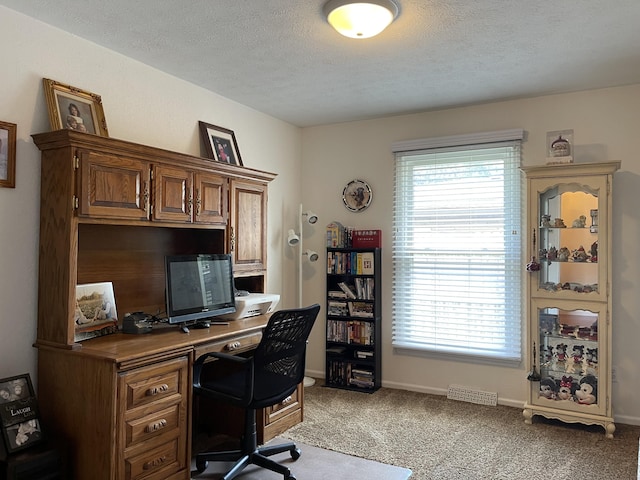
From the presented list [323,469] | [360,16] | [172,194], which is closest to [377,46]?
[360,16]

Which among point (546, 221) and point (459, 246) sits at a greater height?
point (546, 221)

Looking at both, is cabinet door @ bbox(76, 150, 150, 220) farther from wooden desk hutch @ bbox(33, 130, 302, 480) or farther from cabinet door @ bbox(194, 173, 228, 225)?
cabinet door @ bbox(194, 173, 228, 225)

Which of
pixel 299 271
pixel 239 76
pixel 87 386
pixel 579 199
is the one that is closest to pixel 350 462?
pixel 87 386

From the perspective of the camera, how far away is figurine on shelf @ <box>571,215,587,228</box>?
3547 mm

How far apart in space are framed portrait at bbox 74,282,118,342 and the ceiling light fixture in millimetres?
1973

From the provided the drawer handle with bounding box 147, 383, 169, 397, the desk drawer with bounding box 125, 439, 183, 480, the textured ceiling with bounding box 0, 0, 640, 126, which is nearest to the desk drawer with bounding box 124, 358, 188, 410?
the drawer handle with bounding box 147, 383, 169, 397

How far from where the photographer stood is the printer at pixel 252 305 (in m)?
3.32

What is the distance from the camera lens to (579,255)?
11.6 feet

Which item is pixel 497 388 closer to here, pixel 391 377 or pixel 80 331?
pixel 391 377

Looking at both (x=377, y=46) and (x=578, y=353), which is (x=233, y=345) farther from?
(x=578, y=353)

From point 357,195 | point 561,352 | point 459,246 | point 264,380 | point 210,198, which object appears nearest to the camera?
point 264,380

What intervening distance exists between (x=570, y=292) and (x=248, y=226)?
7.96ft

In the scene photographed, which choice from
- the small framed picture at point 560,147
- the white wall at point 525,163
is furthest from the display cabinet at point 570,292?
the white wall at point 525,163

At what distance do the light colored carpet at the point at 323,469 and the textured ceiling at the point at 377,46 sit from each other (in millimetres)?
2546
